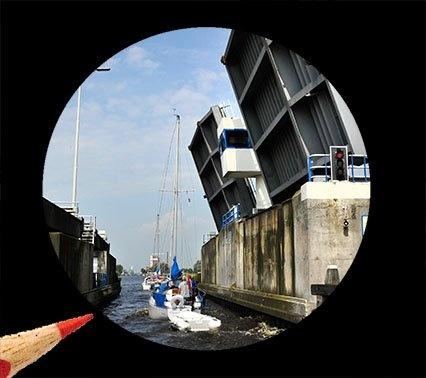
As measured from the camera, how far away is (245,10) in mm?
6371

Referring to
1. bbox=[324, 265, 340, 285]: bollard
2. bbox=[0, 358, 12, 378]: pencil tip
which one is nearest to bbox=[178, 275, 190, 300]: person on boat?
bbox=[324, 265, 340, 285]: bollard

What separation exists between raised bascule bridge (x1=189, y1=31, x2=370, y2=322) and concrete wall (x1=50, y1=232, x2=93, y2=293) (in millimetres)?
6122

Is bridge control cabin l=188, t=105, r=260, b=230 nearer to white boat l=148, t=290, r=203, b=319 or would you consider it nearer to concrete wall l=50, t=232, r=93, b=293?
white boat l=148, t=290, r=203, b=319

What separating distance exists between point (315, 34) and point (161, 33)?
2.04 meters

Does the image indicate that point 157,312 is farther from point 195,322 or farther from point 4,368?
point 4,368

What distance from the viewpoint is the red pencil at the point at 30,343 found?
3.90 m

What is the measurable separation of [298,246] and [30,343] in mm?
10053

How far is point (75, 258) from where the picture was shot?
18.3 m

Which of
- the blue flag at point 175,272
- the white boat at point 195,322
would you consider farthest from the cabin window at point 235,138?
the white boat at point 195,322

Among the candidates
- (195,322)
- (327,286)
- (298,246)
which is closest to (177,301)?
(195,322)

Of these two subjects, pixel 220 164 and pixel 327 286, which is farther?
pixel 220 164

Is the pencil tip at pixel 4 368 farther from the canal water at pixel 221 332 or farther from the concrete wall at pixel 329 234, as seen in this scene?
the canal water at pixel 221 332

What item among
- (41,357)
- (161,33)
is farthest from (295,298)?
(41,357)

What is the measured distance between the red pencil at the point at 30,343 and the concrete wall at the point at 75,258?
26.6 ft
